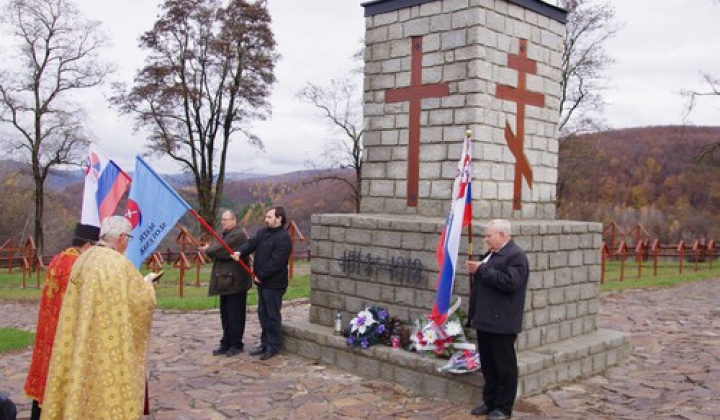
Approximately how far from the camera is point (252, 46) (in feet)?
89.0

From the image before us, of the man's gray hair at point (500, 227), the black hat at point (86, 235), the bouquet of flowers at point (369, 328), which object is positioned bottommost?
the bouquet of flowers at point (369, 328)

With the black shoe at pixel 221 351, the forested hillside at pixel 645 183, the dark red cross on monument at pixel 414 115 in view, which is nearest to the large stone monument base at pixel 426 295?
the dark red cross on monument at pixel 414 115

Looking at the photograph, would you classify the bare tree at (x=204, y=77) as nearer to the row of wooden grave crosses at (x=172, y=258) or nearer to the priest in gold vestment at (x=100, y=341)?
the row of wooden grave crosses at (x=172, y=258)

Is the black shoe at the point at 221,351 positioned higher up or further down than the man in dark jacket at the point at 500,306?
further down

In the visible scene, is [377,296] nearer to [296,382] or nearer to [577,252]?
[296,382]

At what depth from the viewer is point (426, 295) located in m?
6.76

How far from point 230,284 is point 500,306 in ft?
11.2

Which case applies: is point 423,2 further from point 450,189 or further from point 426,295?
point 426,295

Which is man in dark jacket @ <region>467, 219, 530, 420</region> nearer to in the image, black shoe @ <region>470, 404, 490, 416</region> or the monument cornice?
black shoe @ <region>470, 404, 490, 416</region>

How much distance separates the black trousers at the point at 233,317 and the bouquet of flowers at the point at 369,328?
1.45 metres

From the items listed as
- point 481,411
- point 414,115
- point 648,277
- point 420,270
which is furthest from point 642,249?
point 481,411

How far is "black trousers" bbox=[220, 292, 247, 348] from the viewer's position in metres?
7.70

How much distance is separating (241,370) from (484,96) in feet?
12.9

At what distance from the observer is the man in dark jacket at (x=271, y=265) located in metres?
7.48
